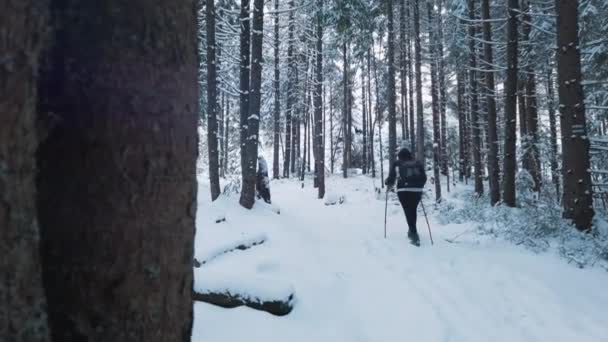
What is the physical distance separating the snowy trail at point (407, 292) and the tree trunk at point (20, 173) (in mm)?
2373

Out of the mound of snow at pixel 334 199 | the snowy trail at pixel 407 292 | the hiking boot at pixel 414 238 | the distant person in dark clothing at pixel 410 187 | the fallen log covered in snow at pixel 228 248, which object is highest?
the distant person in dark clothing at pixel 410 187

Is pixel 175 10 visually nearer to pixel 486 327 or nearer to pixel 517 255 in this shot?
pixel 486 327

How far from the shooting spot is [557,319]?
12.8 feet

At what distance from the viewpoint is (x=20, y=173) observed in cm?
76

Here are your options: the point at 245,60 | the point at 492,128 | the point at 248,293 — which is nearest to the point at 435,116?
the point at 492,128

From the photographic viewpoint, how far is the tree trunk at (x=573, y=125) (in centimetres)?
674

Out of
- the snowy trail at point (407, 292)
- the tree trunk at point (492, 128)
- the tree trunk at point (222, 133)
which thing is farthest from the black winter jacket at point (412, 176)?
the tree trunk at point (222, 133)

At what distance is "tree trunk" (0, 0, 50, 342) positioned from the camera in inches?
28.9

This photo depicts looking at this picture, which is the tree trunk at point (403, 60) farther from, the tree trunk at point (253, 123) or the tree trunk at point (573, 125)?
the tree trunk at point (573, 125)

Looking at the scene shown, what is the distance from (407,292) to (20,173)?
14.5 feet

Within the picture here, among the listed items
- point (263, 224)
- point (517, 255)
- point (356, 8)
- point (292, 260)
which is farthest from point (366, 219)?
point (356, 8)

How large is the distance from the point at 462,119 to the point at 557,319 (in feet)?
63.7

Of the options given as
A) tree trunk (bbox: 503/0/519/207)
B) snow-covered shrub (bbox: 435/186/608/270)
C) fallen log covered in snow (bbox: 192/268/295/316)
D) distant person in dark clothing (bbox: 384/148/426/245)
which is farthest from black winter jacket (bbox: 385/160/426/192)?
fallen log covered in snow (bbox: 192/268/295/316)

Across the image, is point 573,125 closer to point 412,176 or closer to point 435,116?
point 412,176
